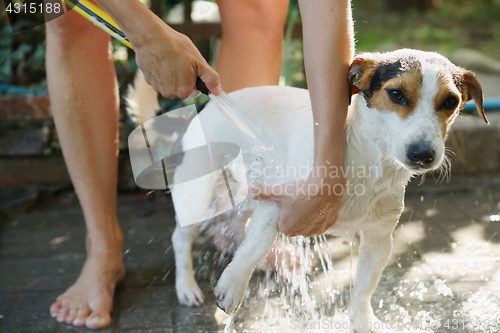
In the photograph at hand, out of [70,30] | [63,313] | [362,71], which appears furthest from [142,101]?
[362,71]

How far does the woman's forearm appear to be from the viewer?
65.4 inches

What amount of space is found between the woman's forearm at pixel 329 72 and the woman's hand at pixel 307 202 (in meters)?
0.08

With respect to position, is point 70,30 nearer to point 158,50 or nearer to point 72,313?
point 158,50

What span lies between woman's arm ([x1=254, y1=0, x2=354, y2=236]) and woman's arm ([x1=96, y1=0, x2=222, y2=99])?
39 cm

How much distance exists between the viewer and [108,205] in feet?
7.71

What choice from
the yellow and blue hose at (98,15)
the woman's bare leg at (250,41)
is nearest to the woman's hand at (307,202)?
the yellow and blue hose at (98,15)

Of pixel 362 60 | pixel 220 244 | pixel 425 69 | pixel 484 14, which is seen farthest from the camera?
pixel 484 14

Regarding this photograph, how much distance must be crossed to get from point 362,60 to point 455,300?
118 cm

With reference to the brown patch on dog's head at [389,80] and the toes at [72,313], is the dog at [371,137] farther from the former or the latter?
the toes at [72,313]

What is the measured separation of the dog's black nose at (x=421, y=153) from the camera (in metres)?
1.49

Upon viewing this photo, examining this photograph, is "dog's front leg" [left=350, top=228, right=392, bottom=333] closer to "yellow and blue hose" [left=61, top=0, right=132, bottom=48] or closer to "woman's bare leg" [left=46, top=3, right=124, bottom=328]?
"woman's bare leg" [left=46, top=3, right=124, bottom=328]

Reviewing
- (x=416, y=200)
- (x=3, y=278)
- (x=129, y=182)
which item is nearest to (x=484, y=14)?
(x=416, y=200)

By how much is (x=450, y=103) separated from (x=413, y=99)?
127 millimetres

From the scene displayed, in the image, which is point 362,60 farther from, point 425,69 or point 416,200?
point 416,200
